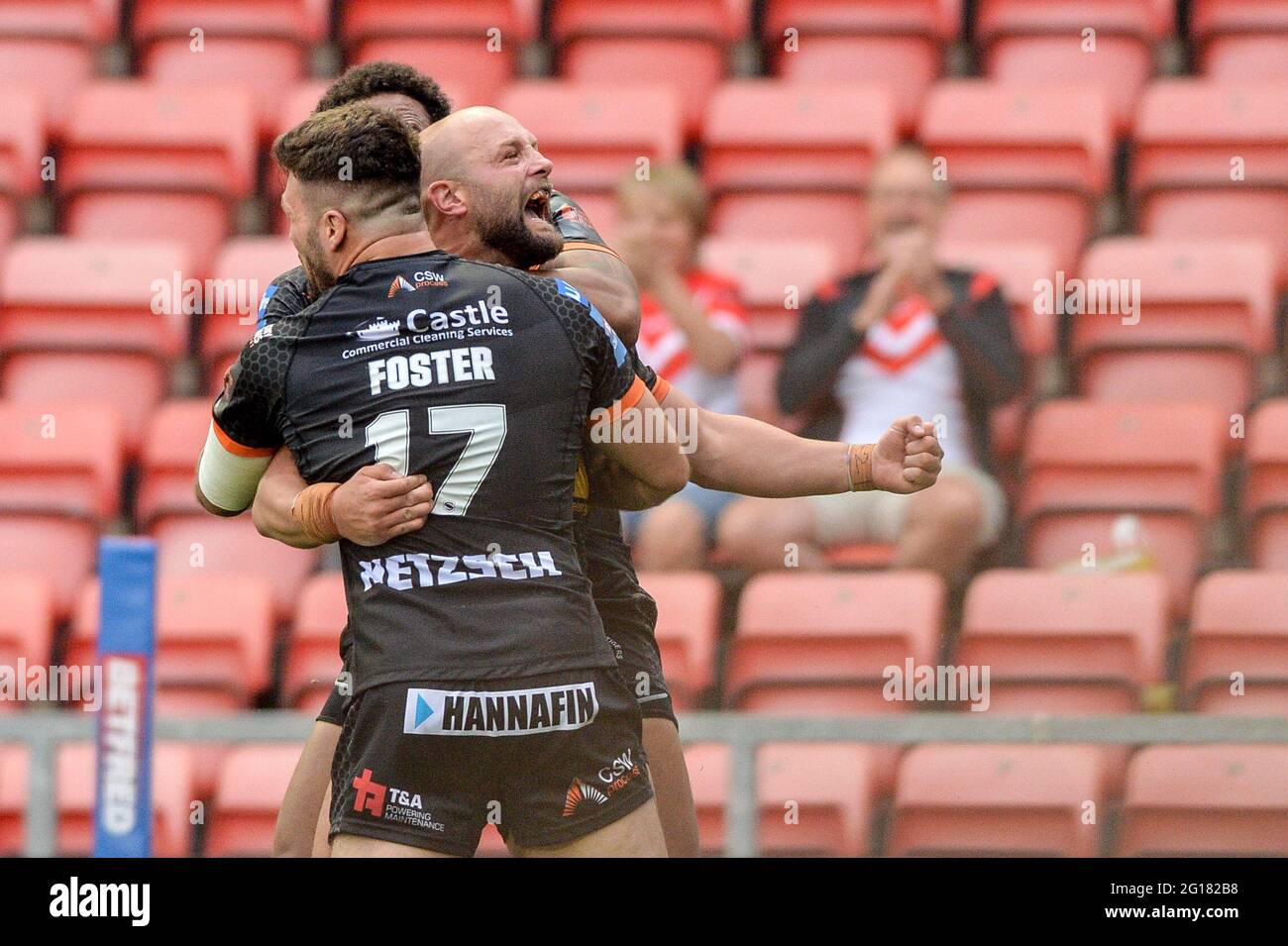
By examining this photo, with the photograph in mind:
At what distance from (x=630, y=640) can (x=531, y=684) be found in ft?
2.19

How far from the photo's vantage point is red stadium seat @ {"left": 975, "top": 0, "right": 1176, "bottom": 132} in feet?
23.6

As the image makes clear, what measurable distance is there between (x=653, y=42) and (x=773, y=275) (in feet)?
4.99

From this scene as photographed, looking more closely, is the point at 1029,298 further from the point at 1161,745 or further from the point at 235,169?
the point at 235,169

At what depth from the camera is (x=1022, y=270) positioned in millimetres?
6348

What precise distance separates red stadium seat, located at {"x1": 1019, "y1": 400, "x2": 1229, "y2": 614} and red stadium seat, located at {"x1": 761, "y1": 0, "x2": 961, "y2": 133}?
1778mm

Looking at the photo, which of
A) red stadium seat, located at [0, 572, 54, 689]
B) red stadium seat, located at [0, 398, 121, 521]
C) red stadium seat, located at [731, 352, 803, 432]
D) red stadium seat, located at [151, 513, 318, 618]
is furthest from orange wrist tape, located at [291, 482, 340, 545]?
red stadium seat, located at [0, 398, 121, 521]

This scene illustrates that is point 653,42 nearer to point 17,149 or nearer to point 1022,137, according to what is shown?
point 1022,137

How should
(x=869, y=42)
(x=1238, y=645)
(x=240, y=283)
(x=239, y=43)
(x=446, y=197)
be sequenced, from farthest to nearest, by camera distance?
(x=239, y=43), (x=869, y=42), (x=240, y=283), (x=1238, y=645), (x=446, y=197)

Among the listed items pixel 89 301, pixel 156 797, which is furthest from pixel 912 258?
pixel 89 301

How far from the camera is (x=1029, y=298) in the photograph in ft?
20.6

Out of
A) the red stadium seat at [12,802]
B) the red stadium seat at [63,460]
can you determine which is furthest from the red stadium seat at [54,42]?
the red stadium seat at [12,802]

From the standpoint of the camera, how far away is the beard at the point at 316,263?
337 centimetres

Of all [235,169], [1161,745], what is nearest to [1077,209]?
[1161,745]

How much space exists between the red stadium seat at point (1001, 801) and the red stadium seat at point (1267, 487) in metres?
1.02
